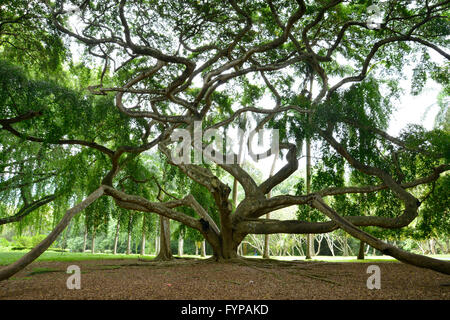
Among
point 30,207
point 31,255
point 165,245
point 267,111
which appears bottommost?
point 165,245

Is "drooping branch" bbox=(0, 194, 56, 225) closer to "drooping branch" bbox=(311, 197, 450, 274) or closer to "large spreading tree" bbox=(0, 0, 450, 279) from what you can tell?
→ "large spreading tree" bbox=(0, 0, 450, 279)

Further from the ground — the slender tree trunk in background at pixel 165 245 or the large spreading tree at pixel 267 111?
the large spreading tree at pixel 267 111

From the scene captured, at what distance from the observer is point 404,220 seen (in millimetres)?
6703

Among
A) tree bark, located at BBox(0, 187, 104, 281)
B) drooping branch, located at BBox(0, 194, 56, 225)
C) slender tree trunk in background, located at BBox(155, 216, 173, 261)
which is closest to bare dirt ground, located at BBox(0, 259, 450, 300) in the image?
tree bark, located at BBox(0, 187, 104, 281)

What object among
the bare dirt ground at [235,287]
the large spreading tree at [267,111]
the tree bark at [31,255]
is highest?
the large spreading tree at [267,111]

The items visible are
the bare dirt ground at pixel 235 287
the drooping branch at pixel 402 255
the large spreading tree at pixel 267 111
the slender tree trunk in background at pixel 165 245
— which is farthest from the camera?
the slender tree trunk in background at pixel 165 245

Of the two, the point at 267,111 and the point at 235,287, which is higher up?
the point at 267,111

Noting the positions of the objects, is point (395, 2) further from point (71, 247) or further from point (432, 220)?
point (71, 247)

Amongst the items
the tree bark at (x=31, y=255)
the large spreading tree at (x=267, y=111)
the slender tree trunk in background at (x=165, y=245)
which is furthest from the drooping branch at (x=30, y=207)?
the tree bark at (x=31, y=255)

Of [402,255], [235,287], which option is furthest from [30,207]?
[402,255]

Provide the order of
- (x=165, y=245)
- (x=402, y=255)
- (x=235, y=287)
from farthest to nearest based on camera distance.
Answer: (x=165, y=245), (x=235, y=287), (x=402, y=255)

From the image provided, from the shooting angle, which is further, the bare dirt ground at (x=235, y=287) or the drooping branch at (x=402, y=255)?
the drooping branch at (x=402, y=255)

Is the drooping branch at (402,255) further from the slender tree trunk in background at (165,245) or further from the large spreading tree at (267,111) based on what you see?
the slender tree trunk in background at (165,245)

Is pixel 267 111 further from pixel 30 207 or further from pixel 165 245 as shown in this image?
pixel 30 207
